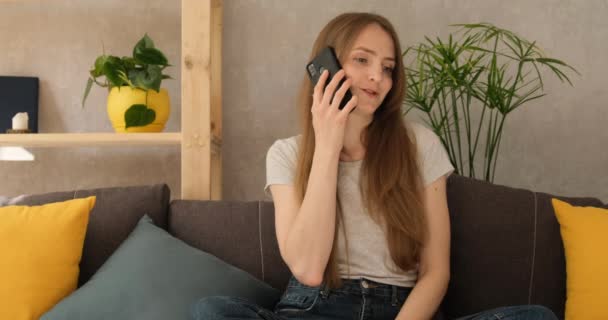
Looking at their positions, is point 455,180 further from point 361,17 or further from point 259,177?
point 259,177

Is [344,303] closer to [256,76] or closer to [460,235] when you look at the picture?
[460,235]

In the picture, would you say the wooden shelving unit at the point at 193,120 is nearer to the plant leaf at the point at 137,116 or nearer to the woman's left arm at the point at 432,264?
the plant leaf at the point at 137,116

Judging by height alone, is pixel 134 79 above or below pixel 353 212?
above

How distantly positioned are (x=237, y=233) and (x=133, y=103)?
55 centimetres

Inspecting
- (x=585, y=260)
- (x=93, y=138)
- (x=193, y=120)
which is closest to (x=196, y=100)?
(x=193, y=120)

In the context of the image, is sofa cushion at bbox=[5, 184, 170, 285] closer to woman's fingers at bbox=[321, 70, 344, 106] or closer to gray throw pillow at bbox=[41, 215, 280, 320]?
gray throw pillow at bbox=[41, 215, 280, 320]

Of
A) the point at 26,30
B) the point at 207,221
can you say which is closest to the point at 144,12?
the point at 26,30

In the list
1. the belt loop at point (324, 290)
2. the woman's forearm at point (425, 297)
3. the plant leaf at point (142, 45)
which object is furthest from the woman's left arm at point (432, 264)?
the plant leaf at point (142, 45)

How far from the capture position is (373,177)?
4.80ft

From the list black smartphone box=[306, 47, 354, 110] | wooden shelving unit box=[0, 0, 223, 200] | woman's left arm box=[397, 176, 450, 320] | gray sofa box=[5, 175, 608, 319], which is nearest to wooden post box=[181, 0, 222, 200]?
wooden shelving unit box=[0, 0, 223, 200]

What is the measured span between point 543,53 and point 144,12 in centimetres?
145

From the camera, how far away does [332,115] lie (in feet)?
4.69

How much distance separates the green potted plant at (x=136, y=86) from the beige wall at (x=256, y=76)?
324 millimetres

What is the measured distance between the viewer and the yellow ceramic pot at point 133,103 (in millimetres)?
1899
